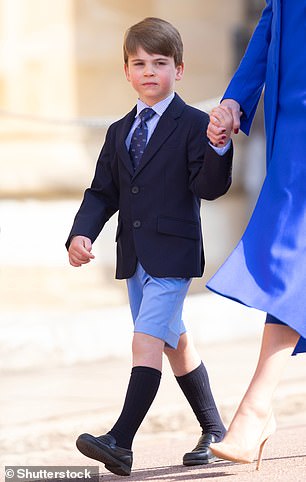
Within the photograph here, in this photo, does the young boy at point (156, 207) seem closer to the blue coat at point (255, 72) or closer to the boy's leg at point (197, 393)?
the boy's leg at point (197, 393)

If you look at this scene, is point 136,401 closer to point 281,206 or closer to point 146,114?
point 281,206

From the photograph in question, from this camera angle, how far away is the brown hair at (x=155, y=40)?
12.3 feet

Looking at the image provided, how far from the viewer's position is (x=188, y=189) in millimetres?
3762

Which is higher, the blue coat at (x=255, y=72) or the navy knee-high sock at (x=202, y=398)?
the blue coat at (x=255, y=72)

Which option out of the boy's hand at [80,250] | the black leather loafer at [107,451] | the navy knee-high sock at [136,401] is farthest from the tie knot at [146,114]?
the black leather loafer at [107,451]

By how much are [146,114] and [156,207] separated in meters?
0.29

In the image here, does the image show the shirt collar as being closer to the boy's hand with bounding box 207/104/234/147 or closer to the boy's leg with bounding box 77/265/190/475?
the boy's hand with bounding box 207/104/234/147

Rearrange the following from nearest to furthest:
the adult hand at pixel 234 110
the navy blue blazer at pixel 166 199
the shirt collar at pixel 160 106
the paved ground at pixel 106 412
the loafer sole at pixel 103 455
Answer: the loafer sole at pixel 103 455
the adult hand at pixel 234 110
the navy blue blazer at pixel 166 199
the shirt collar at pixel 160 106
the paved ground at pixel 106 412

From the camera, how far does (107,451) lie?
346 centimetres

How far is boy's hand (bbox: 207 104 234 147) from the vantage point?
352 cm

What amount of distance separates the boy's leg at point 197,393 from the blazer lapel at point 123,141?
0.53 metres

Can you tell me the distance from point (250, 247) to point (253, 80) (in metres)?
0.52

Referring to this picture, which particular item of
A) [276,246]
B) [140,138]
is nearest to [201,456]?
[276,246]

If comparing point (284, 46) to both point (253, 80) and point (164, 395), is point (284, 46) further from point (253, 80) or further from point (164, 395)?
point (164, 395)
